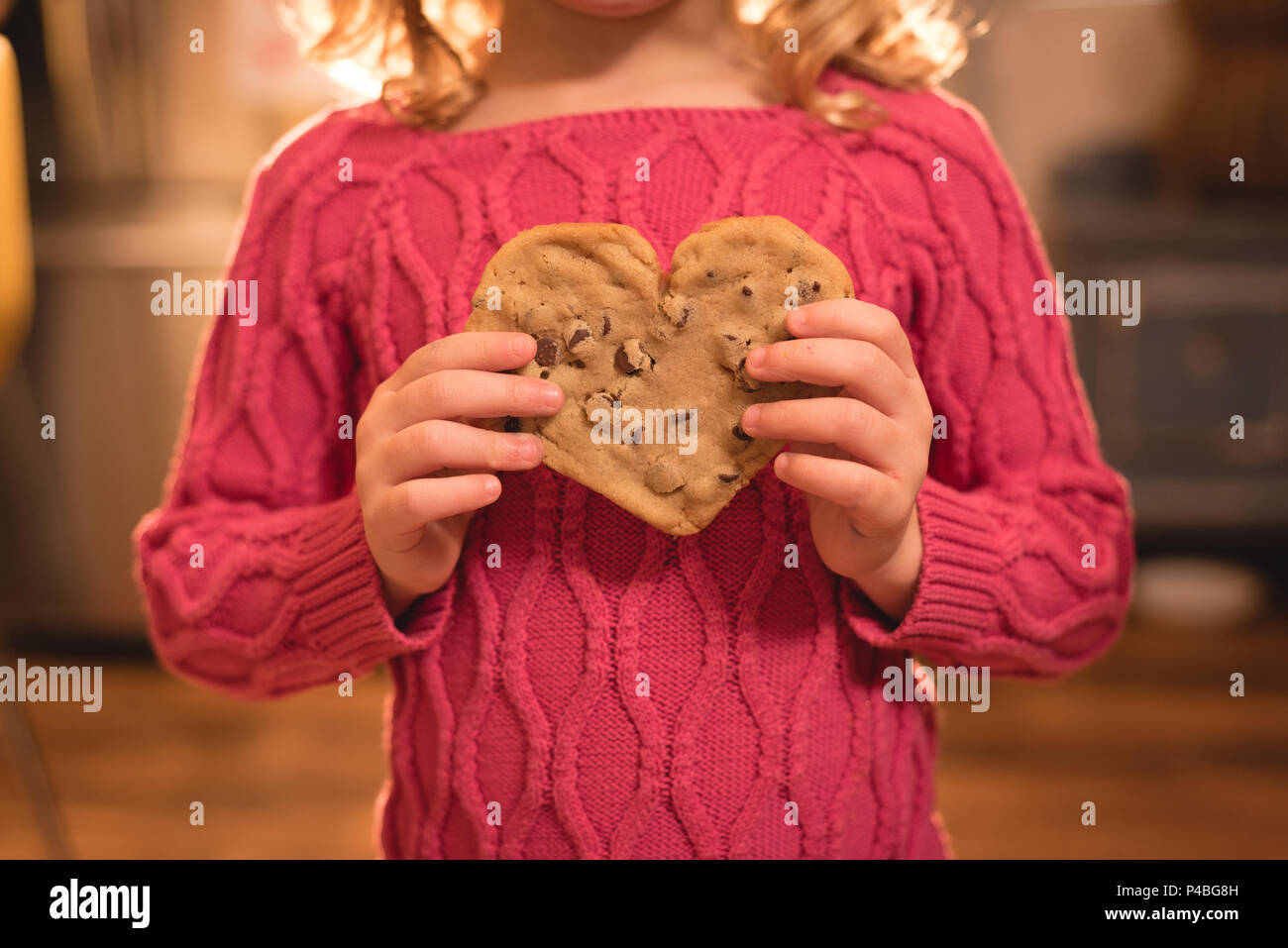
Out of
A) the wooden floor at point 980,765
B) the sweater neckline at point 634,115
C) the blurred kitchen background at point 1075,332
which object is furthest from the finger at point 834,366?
the blurred kitchen background at point 1075,332

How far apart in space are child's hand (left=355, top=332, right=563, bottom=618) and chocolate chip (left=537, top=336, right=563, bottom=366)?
0.6 inches

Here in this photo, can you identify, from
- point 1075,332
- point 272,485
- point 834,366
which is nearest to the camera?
point 834,366

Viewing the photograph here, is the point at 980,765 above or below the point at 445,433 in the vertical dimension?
below

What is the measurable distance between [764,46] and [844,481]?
39 cm

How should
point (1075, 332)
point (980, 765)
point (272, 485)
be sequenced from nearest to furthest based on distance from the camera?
point (272, 485) → point (980, 765) → point (1075, 332)

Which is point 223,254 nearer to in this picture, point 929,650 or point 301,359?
point 301,359

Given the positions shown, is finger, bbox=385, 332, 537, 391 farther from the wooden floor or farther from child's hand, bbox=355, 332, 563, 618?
the wooden floor

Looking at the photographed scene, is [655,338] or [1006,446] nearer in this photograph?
[655,338]

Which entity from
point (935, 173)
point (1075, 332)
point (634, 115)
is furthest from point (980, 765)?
point (634, 115)

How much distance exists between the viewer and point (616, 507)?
792mm

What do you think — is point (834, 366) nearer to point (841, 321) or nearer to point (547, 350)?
point (841, 321)

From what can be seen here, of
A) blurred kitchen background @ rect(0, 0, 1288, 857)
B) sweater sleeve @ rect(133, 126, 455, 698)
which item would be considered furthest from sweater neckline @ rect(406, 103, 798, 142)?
blurred kitchen background @ rect(0, 0, 1288, 857)

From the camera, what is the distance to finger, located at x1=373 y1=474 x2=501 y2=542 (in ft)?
2.31

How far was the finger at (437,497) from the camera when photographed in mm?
704
